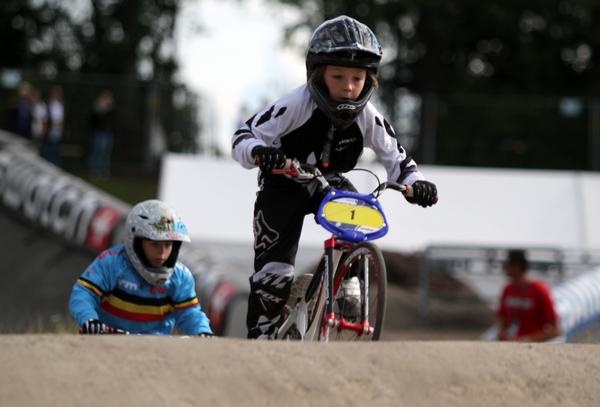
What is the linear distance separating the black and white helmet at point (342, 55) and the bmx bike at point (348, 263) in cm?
37

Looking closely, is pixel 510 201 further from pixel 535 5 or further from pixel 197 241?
pixel 535 5

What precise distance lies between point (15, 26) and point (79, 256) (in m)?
22.9

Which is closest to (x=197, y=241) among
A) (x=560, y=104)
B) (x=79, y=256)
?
(x=79, y=256)

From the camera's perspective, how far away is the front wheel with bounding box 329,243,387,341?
241 inches

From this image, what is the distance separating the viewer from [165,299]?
7.20 meters

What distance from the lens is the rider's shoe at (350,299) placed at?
628 cm

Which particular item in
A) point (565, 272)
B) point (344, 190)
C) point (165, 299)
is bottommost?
point (565, 272)

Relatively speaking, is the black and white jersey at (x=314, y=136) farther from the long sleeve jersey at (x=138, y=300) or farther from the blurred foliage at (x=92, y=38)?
the blurred foliage at (x=92, y=38)

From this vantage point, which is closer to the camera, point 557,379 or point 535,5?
point 557,379

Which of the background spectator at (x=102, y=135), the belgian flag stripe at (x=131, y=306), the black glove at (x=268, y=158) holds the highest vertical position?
the black glove at (x=268, y=158)

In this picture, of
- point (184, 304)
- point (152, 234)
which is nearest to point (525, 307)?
point (184, 304)

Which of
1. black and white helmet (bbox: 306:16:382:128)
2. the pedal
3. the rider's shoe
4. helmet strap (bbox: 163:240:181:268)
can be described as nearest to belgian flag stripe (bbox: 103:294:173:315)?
helmet strap (bbox: 163:240:181:268)

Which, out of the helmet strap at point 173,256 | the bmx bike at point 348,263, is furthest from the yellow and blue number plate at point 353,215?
the helmet strap at point 173,256

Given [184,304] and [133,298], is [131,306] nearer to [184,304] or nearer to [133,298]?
[133,298]
